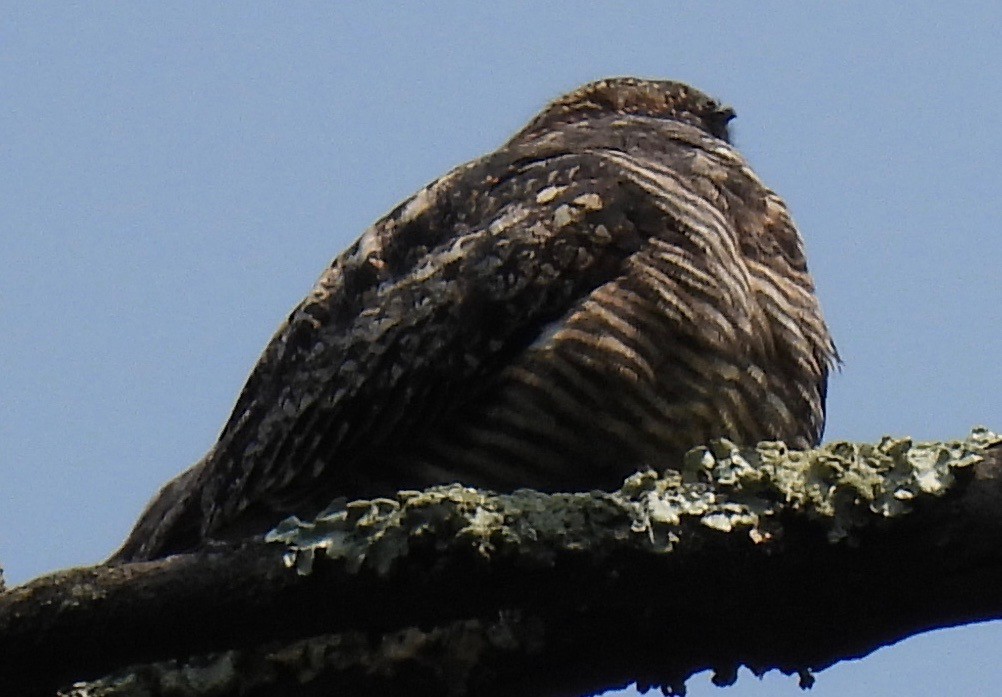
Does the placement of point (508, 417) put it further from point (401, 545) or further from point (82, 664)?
point (82, 664)

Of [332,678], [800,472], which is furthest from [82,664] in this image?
[800,472]

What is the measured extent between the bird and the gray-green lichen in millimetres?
922

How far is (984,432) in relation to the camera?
2.76m

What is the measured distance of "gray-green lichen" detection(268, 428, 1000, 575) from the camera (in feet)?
8.27

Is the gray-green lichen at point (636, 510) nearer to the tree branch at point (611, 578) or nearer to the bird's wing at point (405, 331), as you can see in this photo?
the tree branch at point (611, 578)

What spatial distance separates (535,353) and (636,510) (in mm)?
1145

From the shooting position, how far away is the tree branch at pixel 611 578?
246 centimetres

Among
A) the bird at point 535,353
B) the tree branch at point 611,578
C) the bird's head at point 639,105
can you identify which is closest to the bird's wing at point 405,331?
the bird at point 535,353

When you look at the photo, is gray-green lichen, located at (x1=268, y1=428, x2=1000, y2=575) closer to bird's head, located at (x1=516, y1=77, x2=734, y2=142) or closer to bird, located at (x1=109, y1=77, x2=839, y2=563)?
bird, located at (x1=109, y1=77, x2=839, y2=563)

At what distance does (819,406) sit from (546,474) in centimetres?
80

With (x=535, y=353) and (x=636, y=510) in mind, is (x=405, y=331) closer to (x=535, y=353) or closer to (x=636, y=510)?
(x=535, y=353)

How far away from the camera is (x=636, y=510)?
2.62 metres

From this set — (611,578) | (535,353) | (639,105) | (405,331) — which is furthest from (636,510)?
(639,105)

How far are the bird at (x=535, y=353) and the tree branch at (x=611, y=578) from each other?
0.85 meters
